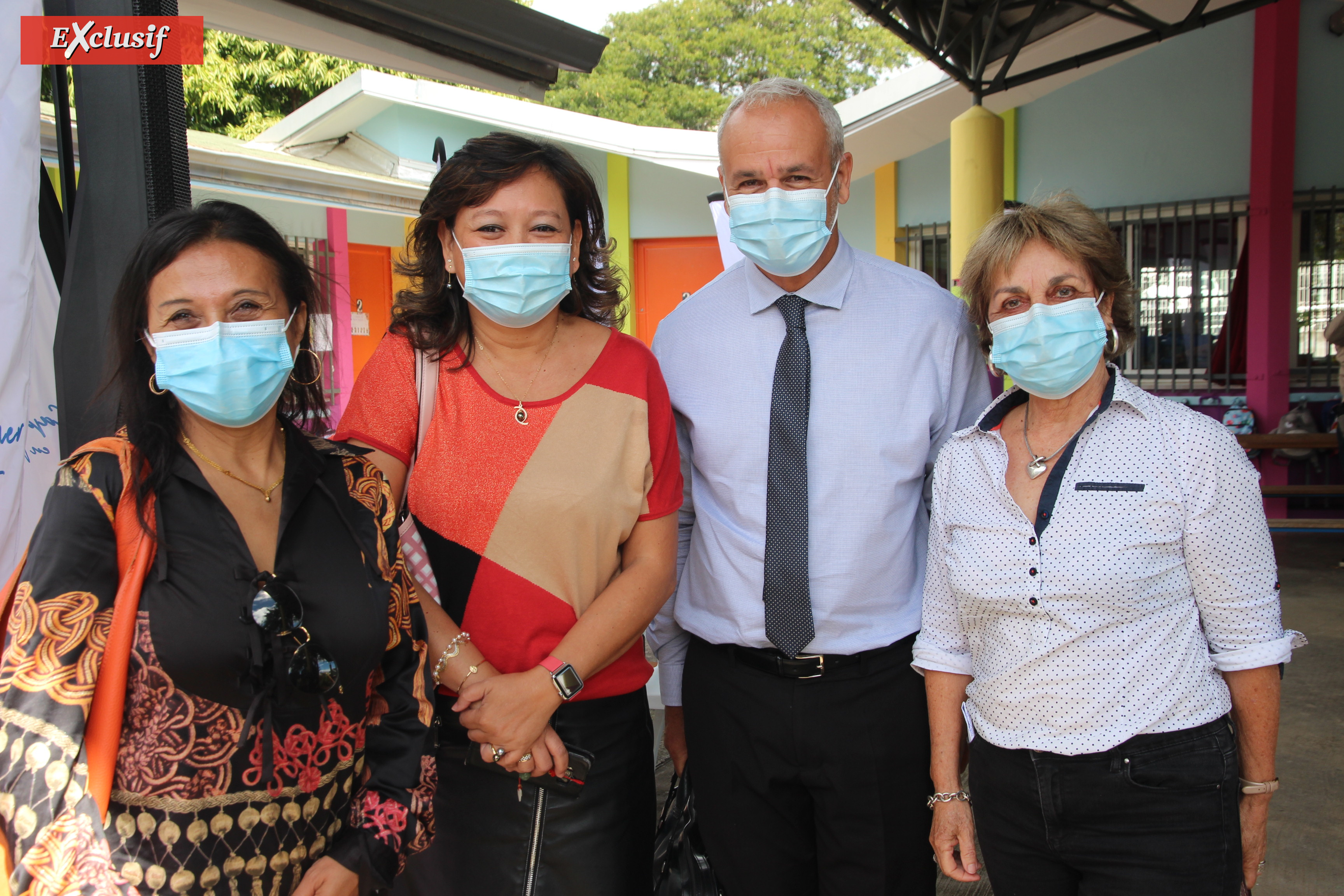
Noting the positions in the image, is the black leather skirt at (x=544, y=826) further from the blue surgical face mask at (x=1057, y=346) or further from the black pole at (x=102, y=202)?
Result: the blue surgical face mask at (x=1057, y=346)

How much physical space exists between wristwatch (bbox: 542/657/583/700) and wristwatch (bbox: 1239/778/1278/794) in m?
1.19

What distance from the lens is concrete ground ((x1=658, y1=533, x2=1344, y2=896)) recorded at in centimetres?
290

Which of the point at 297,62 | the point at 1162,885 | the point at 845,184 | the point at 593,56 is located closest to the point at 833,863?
the point at 1162,885

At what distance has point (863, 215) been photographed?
10.3 m

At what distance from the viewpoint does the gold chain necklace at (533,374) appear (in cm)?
180

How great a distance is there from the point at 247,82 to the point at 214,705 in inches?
602

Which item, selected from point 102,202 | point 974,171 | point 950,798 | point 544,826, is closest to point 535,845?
point 544,826

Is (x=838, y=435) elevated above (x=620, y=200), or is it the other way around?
(x=620, y=200)

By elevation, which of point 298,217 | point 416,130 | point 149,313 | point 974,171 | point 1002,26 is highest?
point 416,130

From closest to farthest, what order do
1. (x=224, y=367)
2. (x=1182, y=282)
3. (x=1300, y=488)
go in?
(x=224, y=367)
(x=1300, y=488)
(x=1182, y=282)

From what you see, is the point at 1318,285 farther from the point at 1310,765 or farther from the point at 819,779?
the point at 819,779

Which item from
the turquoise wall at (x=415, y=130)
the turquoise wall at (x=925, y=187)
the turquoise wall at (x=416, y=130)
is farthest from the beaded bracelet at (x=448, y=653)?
the turquoise wall at (x=415, y=130)

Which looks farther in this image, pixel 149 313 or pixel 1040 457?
pixel 1040 457

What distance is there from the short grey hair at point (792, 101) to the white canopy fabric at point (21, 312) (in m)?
1.33
